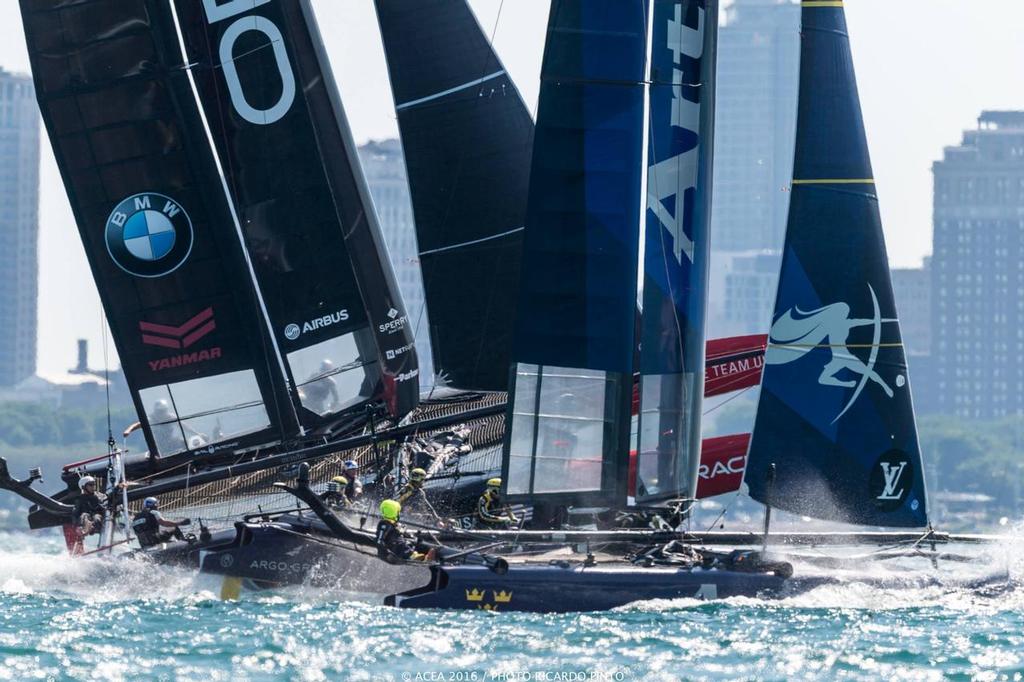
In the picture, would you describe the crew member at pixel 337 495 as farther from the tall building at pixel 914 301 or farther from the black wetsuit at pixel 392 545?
the tall building at pixel 914 301

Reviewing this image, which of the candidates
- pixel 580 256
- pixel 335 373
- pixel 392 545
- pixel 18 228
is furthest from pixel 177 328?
pixel 18 228

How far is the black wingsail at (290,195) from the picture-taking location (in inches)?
814

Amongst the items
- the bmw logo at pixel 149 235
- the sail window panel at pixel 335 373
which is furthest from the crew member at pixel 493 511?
the bmw logo at pixel 149 235

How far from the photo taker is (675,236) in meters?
17.9

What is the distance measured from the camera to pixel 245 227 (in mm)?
20750

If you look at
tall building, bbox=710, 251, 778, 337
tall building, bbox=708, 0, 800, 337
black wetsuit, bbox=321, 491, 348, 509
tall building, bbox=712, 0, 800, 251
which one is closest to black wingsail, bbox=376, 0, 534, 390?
black wetsuit, bbox=321, 491, 348, 509

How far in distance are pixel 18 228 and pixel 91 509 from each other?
106342 mm

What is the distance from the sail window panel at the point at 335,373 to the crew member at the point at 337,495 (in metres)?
2.00

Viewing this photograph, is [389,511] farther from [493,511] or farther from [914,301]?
[914,301]

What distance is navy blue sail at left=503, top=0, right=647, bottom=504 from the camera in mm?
17375

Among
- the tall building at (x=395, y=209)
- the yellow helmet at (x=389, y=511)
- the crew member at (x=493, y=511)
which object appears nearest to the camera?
the yellow helmet at (x=389, y=511)

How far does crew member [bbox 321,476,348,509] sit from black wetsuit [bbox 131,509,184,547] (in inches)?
56.3

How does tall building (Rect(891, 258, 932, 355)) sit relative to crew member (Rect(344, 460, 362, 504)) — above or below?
below

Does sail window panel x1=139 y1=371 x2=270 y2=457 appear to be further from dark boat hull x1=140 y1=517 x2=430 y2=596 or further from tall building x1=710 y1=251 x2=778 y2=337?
tall building x1=710 y1=251 x2=778 y2=337
